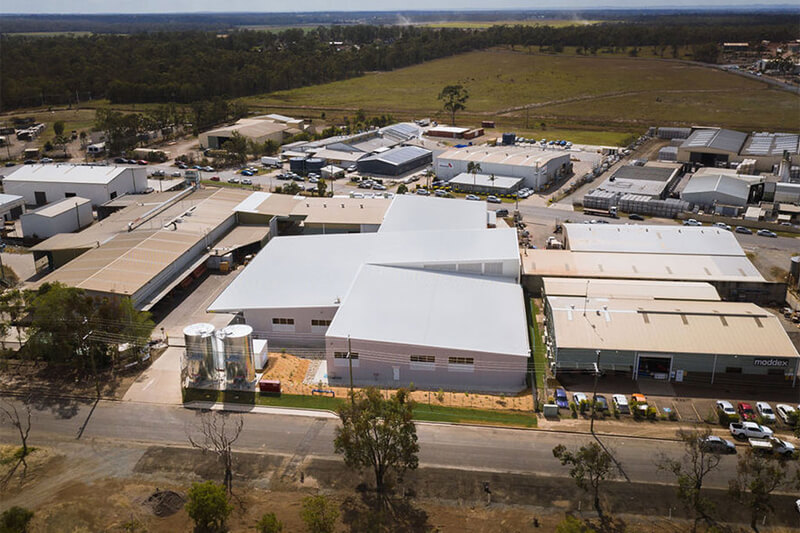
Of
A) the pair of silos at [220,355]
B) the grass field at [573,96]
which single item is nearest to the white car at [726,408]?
the pair of silos at [220,355]

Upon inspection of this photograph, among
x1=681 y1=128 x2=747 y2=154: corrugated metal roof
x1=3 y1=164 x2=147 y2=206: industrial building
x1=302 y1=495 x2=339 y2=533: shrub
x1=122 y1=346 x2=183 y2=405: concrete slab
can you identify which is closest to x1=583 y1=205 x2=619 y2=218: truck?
x1=681 y1=128 x2=747 y2=154: corrugated metal roof

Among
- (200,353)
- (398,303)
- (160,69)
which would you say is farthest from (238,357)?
(160,69)

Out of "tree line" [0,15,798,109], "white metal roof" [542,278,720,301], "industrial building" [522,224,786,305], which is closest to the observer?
"white metal roof" [542,278,720,301]

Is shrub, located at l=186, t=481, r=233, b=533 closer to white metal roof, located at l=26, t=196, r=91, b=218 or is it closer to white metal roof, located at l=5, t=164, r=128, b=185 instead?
white metal roof, located at l=26, t=196, r=91, b=218

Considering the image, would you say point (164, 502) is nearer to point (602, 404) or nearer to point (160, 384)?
point (160, 384)

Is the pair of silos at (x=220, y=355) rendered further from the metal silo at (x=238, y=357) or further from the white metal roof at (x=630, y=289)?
the white metal roof at (x=630, y=289)
